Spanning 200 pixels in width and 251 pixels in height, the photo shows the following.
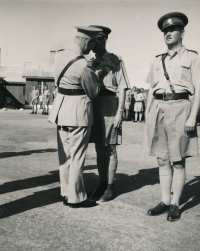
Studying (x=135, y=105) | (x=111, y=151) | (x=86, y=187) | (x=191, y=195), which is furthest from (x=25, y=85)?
(x=191, y=195)

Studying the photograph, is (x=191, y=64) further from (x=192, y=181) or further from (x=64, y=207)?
(x=192, y=181)

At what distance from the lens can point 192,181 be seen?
5.60 m

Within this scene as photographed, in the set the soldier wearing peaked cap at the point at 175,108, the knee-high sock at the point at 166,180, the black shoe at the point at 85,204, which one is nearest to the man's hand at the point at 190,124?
the soldier wearing peaked cap at the point at 175,108

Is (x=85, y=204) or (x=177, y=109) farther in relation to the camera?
(x=85, y=204)

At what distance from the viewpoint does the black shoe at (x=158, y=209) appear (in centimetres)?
377

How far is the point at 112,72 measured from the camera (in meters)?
4.39

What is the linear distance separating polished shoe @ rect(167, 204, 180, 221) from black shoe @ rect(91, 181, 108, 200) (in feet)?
3.40

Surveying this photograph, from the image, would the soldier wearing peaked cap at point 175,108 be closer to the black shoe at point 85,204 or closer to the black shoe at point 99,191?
the black shoe at point 85,204

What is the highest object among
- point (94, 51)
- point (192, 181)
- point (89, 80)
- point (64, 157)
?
point (94, 51)

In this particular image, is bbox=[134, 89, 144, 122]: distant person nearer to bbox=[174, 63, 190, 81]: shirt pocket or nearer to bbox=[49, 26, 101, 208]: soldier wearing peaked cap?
bbox=[49, 26, 101, 208]: soldier wearing peaked cap

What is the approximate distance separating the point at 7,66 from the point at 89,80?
46.4 metres

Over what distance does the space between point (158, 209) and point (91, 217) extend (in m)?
0.77

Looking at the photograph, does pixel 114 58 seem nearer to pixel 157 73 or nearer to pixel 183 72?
pixel 157 73

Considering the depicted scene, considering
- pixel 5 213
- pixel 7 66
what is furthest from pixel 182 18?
pixel 7 66
